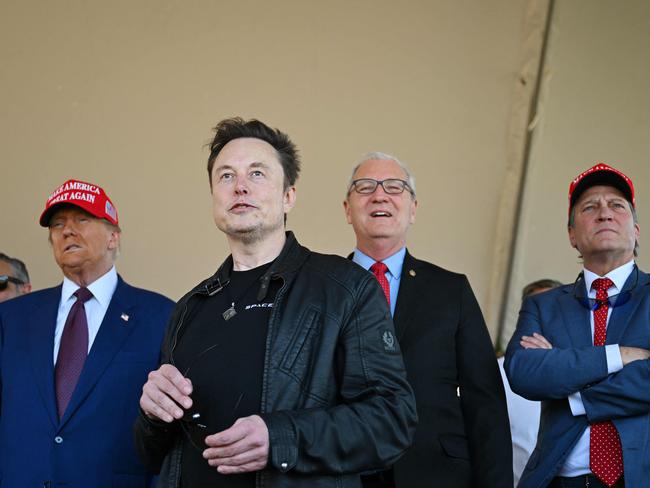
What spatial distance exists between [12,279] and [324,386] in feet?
9.27

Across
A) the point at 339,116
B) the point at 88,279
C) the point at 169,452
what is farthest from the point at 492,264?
the point at 169,452

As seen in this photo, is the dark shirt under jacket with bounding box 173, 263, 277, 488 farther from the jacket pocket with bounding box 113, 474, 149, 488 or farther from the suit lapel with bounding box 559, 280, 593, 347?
the suit lapel with bounding box 559, 280, 593, 347

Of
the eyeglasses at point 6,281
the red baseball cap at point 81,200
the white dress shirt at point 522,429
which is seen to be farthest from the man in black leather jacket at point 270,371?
the eyeglasses at point 6,281

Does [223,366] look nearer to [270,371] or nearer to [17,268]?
[270,371]

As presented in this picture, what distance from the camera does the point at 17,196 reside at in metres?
4.92

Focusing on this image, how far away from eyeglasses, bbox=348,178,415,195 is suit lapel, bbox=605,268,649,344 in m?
0.86

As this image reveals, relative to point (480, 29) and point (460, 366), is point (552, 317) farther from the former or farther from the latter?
point (480, 29)

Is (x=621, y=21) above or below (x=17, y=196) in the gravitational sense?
above

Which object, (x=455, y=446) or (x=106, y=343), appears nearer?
(x=455, y=446)

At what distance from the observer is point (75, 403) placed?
2943mm

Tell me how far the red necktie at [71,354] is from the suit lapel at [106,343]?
0.16ft

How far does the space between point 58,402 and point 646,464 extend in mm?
1880

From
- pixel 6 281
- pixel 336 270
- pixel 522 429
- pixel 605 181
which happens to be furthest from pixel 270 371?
pixel 6 281

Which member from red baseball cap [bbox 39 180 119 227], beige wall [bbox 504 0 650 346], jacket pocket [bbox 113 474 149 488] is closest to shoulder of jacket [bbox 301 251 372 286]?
jacket pocket [bbox 113 474 149 488]
